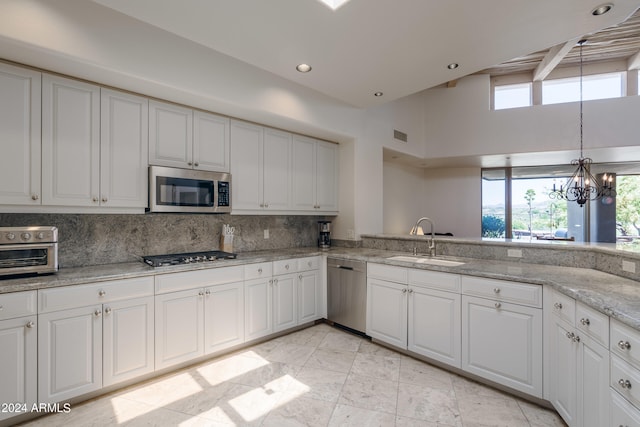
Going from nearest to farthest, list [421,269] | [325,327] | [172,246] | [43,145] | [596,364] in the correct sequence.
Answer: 1. [596,364]
2. [43,145]
3. [421,269]
4. [172,246]
5. [325,327]

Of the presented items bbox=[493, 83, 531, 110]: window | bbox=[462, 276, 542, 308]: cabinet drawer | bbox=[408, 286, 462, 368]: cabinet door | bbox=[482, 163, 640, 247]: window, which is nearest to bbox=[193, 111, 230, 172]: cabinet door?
bbox=[408, 286, 462, 368]: cabinet door

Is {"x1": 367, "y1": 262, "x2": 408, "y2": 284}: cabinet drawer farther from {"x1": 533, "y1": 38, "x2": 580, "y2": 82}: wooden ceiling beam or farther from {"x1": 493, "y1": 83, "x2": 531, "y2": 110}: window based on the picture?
{"x1": 493, "y1": 83, "x2": 531, "y2": 110}: window

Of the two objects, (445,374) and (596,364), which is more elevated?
(596,364)

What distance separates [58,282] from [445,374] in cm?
294

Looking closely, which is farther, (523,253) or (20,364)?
(523,253)

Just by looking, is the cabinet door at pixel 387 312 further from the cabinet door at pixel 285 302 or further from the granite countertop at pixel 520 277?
the cabinet door at pixel 285 302

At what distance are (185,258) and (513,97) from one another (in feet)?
20.0

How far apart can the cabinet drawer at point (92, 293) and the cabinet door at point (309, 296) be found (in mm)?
1575

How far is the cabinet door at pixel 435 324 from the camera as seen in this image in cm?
240

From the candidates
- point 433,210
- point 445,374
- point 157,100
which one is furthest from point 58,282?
point 433,210

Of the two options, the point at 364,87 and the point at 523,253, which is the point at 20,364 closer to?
the point at 364,87

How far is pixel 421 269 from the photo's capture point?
8.57 feet

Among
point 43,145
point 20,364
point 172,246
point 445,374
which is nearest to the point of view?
point 20,364

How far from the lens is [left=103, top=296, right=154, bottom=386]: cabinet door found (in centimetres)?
209
